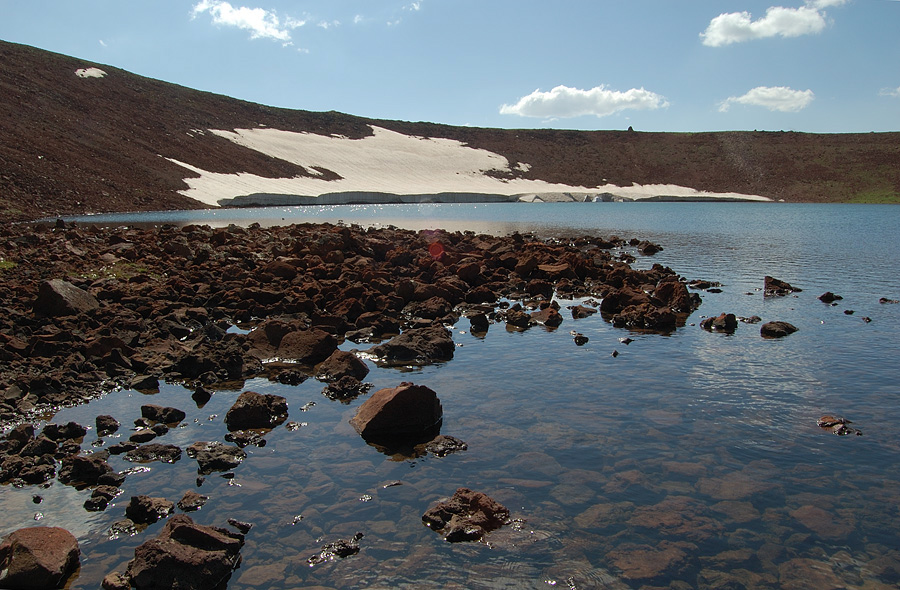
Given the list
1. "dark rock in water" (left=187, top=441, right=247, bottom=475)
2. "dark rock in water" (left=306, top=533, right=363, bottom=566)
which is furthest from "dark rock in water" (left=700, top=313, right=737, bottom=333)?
"dark rock in water" (left=306, top=533, right=363, bottom=566)

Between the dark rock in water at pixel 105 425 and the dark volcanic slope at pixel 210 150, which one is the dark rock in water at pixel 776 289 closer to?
the dark rock in water at pixel 105 425

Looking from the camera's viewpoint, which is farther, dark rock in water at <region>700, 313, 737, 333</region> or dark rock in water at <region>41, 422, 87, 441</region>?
dark rock in water at <region>700, 313, 737, 333</region>

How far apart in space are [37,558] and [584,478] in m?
5.50

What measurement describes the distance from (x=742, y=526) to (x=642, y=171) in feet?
394

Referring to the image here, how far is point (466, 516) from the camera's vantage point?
668 centimetres

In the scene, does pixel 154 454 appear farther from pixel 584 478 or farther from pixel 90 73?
pixel 90 73

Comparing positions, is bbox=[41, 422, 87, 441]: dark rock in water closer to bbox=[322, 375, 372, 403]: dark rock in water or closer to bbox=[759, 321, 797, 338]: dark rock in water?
bbox=[322, 375, 372, 403]: dark rock in water

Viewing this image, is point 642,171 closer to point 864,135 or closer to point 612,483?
point 864,135

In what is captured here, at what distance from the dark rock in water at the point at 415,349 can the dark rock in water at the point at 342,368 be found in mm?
1079

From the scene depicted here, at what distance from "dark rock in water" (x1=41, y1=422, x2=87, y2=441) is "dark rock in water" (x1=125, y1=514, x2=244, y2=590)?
3.54 metres

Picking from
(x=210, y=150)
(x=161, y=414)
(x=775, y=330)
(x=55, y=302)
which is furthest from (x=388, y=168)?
(x=161, y=414)

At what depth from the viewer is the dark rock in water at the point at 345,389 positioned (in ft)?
35.3

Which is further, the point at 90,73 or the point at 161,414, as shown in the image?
the point at 90,73

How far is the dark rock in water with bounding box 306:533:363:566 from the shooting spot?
20.0 ft
